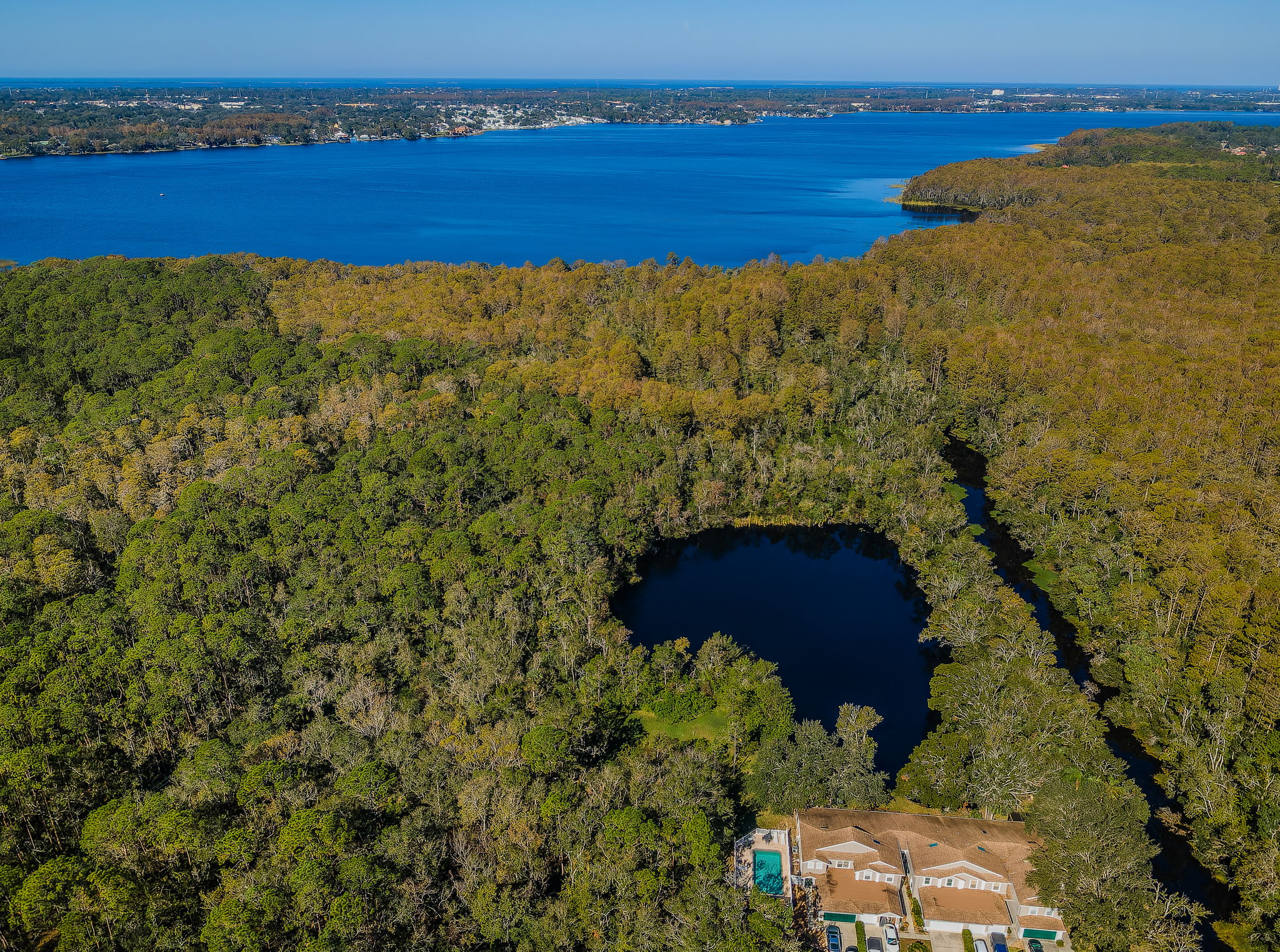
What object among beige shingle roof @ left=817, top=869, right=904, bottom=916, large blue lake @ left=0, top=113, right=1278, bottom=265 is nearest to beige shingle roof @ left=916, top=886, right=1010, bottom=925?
beige shingle roof @ left=817, top=869, right=904, bottom=916

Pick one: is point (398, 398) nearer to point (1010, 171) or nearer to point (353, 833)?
point (353, 833)

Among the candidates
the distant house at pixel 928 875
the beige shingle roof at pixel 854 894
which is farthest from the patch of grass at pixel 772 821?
the beige shingle roof at pixel 854 894

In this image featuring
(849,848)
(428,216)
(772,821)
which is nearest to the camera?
(849,848)

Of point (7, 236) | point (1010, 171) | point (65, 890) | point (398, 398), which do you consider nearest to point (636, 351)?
point (398, 398)

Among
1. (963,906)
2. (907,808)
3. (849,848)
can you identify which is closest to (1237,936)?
(963,906)

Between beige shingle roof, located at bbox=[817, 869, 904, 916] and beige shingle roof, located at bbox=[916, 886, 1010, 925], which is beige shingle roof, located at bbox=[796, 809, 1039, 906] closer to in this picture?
beige shingle roof, located at bbox=[916, 886, 1010, 925]

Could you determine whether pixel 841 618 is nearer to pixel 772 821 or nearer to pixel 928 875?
pixel 772 821
